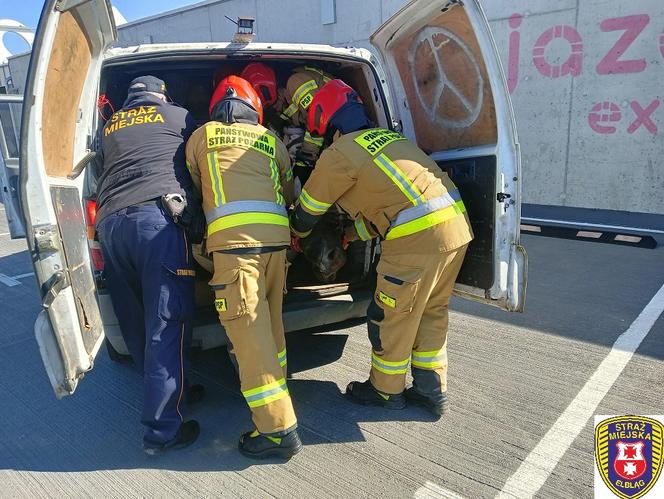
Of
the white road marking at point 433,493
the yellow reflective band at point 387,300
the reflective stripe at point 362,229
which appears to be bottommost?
the white road marking at point 433,493

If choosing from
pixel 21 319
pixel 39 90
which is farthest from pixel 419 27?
pixel 21 319

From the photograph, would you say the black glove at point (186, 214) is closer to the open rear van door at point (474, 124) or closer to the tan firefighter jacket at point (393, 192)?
the tan firefighter jacket at point (393, 192)

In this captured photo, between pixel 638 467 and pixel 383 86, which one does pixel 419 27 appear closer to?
pixel 383 86

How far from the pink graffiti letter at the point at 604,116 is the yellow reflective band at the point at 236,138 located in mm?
5840

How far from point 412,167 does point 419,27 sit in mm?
949

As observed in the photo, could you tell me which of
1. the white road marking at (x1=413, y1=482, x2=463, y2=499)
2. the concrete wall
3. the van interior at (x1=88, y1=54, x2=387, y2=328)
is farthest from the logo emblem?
the concrete wall

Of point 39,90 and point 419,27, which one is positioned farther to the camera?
point 419,27

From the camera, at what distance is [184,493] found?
2.27 metres

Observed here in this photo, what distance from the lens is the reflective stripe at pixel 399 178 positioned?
2.59 metres

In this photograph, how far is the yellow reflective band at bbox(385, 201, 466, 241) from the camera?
258cm

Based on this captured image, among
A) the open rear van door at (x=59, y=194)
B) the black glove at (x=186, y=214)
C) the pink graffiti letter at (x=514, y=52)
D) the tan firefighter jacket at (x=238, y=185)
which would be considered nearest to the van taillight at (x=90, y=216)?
the open rear van door at (x=59, y=194)

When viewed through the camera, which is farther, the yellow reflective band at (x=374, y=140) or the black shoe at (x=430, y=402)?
the black shoe at (x=430, y=402)

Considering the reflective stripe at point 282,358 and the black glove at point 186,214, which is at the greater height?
the black glove at point 186,214

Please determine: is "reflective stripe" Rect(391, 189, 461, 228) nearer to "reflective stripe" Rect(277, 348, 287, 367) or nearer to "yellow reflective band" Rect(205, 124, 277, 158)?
"yellow reflective band" Rect(205, 124, 277, 158)
